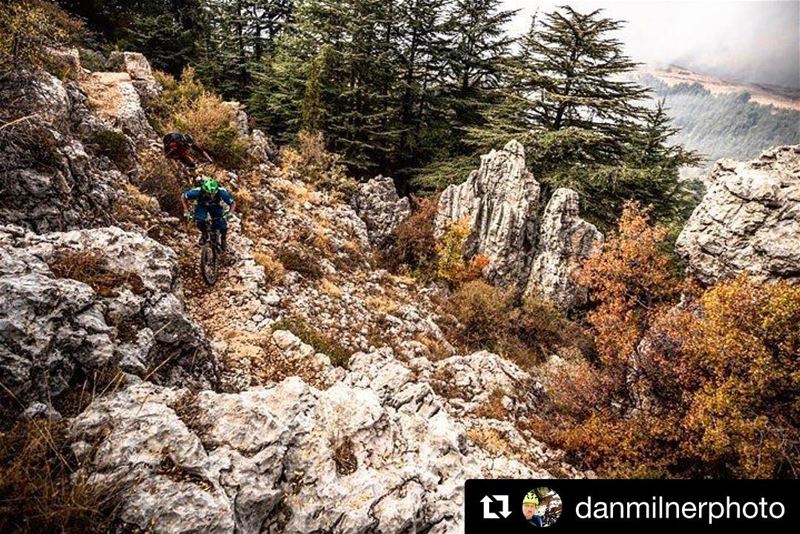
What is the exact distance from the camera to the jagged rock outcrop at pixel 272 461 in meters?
3.71

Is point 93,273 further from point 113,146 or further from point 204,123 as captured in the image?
point 204,123

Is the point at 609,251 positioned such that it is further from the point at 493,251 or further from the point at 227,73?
the point at 227,73

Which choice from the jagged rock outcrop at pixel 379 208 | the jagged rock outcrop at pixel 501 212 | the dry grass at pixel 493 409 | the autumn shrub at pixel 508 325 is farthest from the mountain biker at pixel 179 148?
the jagged rock outcrop at pixel 501 212

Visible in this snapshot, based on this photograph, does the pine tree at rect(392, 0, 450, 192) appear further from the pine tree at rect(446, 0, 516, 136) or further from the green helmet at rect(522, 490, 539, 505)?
the green helmet at rect(522, 490, 539, 505)

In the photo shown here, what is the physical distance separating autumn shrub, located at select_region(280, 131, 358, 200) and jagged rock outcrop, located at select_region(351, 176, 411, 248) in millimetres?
A: 668

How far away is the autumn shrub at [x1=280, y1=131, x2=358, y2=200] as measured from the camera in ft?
63.6

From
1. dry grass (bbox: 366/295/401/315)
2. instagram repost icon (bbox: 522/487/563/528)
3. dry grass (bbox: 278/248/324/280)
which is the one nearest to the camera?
instagram repost icon (bbox: 522/487/563/528)

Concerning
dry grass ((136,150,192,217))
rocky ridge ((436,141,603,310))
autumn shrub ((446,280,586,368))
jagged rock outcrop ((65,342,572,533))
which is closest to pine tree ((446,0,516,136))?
rocky ridge ((436,141,603,310))

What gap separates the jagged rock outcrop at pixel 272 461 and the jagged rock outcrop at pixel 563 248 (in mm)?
15533

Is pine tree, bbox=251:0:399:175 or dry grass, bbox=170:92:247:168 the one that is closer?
dry grass, bbox=170:92:247:168

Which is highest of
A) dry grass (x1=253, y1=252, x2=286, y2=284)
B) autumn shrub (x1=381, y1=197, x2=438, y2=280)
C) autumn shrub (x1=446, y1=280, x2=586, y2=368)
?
dry grass (x1=253, y1=252, x2=286, y2=284)

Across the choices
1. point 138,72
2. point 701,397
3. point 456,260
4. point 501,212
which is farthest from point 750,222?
point 138,72

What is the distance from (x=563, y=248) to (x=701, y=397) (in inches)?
400

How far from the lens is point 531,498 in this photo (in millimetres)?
4465
